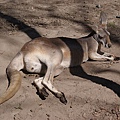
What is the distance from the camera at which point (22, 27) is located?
6.91 meters

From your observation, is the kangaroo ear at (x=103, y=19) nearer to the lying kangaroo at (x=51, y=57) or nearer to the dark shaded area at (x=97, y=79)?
the lying kangaroo at (x=51, y=57)

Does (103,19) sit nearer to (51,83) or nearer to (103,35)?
(103,35)

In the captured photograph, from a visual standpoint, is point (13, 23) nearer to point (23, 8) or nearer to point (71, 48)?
point (23, 8)

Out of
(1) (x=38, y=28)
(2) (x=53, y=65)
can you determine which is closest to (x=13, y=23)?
(1) (x=38, y=28)

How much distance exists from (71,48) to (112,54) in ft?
2.74

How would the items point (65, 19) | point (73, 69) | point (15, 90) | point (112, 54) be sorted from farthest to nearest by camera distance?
point (65, 19) → point (112, 54) → point (73, 69) → point (15, 90)

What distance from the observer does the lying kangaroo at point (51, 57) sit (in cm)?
454

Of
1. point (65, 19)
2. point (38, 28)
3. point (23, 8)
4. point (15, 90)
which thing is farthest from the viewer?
point (23, 8)

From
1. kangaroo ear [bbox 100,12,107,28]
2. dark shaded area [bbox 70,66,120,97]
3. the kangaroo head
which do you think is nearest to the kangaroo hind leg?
dark shaded area [bbox 70,66,120,97]

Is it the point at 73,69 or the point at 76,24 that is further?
the point at 76,24

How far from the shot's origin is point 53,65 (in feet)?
15.7

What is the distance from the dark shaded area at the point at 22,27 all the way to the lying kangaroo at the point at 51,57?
115cm

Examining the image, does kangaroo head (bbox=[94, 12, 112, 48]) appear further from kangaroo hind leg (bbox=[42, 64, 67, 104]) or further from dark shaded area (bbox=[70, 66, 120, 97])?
kangaroo hind leg (bbox=[42, 64, 67, 104])

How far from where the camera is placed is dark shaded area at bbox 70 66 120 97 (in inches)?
185
